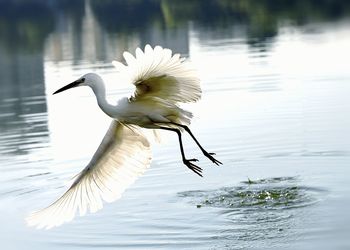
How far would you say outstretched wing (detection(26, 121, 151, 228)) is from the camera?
13.8m

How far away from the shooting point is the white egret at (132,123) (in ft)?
42.7

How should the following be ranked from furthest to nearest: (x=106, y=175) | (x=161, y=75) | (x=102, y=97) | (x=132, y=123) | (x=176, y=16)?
(x=176, y=16), (x=106, y=175), (x=132, y=123), (x=102, y=97), (x=161, y=75)

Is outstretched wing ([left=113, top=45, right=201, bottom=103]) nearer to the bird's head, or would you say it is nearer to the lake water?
the bird's head

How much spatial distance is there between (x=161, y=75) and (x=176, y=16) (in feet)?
232

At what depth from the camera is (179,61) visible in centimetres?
1300

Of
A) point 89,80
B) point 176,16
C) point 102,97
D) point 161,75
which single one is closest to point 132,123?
point 102,97

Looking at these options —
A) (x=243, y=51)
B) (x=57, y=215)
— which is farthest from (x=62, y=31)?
(x=57, y=215)

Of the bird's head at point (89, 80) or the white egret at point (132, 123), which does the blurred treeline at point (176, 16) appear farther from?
the bird's head at point (89, 80)

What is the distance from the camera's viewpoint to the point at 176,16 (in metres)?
83.4

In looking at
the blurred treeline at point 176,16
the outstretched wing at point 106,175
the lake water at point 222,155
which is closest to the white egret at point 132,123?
the outstretched wing at point 106,175

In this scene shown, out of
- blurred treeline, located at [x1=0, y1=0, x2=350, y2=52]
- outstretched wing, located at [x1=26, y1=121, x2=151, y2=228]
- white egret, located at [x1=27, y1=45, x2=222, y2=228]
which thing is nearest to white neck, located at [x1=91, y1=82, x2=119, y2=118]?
white egret, located at [x1=27, y1=45, x2=222, y2=228]

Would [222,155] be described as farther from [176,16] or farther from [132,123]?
[176,16]

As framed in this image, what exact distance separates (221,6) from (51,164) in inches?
2670

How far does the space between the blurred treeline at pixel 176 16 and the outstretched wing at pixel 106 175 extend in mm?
38294
